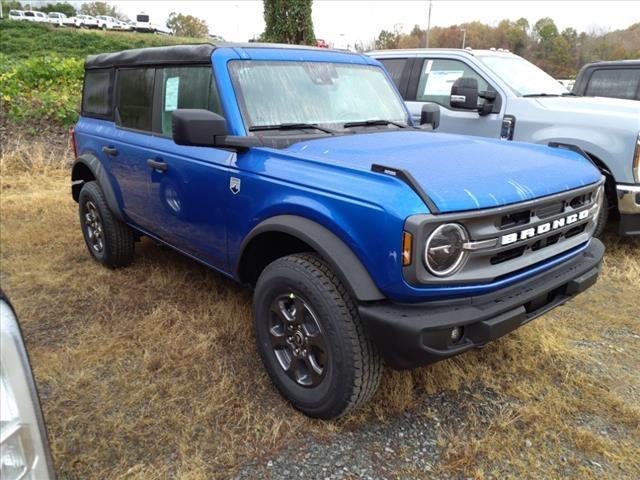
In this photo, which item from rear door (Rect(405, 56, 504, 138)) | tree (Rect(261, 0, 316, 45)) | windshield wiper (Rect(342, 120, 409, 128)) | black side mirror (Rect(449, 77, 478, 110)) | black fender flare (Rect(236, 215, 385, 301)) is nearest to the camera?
black fender flare (Rect(236, 215, 385, 301))

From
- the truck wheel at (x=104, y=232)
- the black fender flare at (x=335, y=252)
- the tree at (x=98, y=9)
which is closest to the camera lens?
the black fender flare at (x=335, y=252)

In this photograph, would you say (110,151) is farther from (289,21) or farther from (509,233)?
(289,21)

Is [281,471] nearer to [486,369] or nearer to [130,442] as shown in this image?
[130,442]

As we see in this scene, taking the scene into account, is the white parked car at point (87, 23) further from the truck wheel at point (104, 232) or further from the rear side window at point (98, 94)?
the truck wheel at point (104, 232)

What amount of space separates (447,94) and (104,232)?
409 cm

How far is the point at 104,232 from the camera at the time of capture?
14.4ft

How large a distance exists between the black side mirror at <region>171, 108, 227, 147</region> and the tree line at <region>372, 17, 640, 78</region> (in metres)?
38.7

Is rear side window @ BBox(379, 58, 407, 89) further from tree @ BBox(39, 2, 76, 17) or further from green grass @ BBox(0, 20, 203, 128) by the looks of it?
tree @ BBox(39, 2, 76, 17)

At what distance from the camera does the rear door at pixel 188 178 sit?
3.05 meters

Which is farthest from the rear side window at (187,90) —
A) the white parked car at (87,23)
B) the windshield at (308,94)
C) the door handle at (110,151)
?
the white parked car at (87,23)

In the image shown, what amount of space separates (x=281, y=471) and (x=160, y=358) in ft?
3.84

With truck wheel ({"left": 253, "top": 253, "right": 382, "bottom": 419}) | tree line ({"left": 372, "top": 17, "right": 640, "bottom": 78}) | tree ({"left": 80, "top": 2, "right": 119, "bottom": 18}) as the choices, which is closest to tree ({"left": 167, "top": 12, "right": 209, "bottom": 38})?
tree ({"left": 80, "top": 2, "right": 119, "bottom": 18})

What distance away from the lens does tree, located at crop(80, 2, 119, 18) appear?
268ft

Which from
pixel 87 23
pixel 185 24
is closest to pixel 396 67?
pixel 87 23
